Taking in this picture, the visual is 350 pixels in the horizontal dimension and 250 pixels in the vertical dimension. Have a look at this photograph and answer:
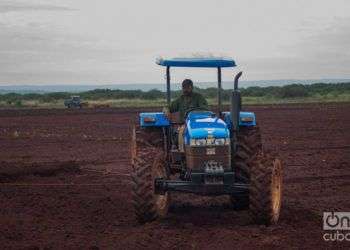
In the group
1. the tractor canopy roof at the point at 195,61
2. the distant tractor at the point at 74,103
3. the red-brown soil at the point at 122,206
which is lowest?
the distant tractor at the point at 74,103

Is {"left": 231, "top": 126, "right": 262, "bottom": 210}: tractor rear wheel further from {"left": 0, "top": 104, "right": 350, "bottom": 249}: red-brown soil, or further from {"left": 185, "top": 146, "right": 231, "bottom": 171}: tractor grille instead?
{"left": 185, "top": 146, "right": 231, "bottom": 171}: tractor grille

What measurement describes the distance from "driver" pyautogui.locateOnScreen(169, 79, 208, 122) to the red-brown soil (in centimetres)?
169

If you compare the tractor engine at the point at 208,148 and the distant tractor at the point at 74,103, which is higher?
the tractor engine at the point at 208,148

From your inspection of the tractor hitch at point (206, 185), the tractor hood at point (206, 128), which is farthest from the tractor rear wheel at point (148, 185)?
the tractor hood at point (206, 128)

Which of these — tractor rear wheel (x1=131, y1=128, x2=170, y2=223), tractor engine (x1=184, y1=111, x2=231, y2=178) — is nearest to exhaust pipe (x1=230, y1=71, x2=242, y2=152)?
tractor engine (x1=184, y1=111, x2=231, y2=178)

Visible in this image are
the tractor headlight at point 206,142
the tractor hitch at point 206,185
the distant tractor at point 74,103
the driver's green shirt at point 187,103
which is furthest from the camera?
the distant tractor at point 74,103

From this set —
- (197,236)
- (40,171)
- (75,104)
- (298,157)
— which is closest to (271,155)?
(197,236)

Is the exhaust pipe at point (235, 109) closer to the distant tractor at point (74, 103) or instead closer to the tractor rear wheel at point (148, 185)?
the tractor rear wheel at point (148, 185)

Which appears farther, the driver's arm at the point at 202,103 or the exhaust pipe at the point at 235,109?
the driver's arm at the point at 202,103

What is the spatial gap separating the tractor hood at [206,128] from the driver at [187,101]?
68 cm

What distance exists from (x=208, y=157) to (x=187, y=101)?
148 cm

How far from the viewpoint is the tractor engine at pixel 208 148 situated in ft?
34.0

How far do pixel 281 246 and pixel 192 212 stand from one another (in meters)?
2.97

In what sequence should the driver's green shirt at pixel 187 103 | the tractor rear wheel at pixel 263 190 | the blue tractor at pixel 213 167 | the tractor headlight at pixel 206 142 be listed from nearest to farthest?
1. the tractor rear wheel at pixel 263 190
2. the blue tractor at pixel 213 167
3. the tractor headlight at pixel 206 142
4. the driver's green shirt at pixel 187 103
